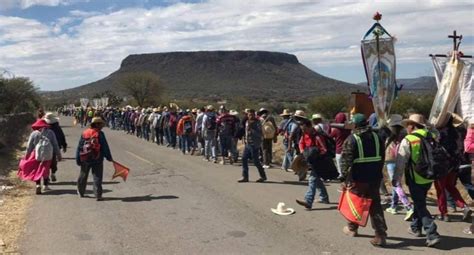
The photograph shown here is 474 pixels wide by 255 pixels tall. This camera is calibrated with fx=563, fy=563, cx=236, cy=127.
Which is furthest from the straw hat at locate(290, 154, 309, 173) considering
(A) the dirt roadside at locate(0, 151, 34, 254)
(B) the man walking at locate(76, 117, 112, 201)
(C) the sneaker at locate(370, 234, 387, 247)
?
(A) the dirt roadside at locate(0, 151, 34, 254)

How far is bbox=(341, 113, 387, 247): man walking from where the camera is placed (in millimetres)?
7574

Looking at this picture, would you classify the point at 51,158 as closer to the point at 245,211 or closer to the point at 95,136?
the point at 95,136

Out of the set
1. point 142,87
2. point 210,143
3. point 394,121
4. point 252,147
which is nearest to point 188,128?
point 210,143

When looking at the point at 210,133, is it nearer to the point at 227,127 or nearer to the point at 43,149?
the point at 227,127

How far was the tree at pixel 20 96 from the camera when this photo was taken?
1731 inches

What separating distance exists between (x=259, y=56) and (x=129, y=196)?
11779 cm

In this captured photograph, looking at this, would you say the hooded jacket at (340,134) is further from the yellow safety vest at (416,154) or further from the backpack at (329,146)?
the yellow safety vest at (416,154)

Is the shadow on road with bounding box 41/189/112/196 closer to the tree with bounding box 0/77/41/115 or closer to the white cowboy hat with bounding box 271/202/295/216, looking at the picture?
the white cowboy hat with bounding box 271/202/295/216

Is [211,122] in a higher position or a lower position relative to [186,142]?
higher

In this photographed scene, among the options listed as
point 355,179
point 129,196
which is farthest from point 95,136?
point 355,179

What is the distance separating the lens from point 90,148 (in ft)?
36.4

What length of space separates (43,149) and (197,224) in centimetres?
494

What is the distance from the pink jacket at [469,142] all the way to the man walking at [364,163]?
2.52 m

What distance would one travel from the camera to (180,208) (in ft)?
33.3
